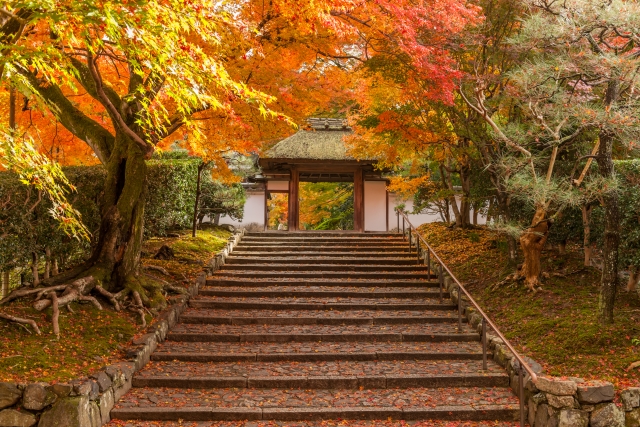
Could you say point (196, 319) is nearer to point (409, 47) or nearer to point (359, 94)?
point (409, 47)

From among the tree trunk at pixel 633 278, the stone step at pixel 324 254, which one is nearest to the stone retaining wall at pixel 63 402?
the stone step at pixel 324 254

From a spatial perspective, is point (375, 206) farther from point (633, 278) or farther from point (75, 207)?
point (75, 207)

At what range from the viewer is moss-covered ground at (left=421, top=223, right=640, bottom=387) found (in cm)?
787

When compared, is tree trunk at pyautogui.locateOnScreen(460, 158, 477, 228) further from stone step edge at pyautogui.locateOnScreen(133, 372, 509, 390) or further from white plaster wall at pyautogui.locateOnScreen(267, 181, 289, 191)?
stone step edge at pyautogui.locateOnScreen(133, 372, 509, 390)

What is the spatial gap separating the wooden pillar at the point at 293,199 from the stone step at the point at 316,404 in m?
13.2

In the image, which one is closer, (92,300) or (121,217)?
(92,300)

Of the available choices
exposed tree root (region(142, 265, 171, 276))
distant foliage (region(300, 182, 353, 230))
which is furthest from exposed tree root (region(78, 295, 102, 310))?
distant foliage (region(300, 182, 353, 230))

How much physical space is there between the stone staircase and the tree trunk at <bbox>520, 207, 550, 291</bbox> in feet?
5.37

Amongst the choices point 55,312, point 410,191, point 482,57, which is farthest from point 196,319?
point 410,191

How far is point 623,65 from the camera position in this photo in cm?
763

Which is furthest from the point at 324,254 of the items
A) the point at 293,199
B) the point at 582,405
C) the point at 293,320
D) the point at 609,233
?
the point at 582,405

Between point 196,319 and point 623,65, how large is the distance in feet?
27.0

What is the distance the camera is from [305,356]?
889 centimetres

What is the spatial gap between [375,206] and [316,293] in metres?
10.3
